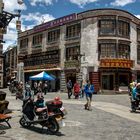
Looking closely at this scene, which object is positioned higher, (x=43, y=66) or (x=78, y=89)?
(x=43, y=66)

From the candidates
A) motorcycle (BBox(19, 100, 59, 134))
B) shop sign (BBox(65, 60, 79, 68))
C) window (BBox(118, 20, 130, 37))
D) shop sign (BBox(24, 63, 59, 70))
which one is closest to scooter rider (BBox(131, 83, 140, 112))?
motorcycle (BBox(19, 100, 59, 134))

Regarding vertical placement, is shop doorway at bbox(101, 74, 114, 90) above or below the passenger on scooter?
above

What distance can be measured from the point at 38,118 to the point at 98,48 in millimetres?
30787

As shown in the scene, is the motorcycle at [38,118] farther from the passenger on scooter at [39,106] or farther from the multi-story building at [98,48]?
the multi-story building at [98,48]

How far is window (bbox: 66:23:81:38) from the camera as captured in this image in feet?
146

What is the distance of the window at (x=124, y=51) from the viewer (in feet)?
139

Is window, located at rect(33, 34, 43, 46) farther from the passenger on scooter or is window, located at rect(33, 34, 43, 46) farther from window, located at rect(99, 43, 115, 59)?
the passenger on scooter

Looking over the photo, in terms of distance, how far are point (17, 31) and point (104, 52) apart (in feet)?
68.8

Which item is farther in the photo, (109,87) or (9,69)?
(9,69)

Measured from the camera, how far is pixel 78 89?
3005 centimetres

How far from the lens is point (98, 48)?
42.2 metres

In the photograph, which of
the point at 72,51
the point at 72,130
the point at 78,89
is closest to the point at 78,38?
the point at 72,51

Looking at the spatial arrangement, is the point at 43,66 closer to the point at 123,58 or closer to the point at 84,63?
the point at 84,63

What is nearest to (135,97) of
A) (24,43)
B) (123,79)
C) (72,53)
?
(123,79)
